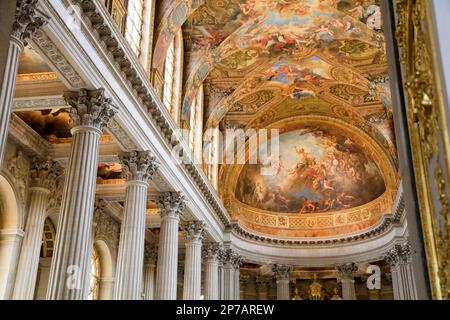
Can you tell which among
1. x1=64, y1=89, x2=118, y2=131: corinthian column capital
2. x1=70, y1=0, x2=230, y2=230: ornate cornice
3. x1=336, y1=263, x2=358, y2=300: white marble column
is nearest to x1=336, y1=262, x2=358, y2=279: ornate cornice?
x1=336, y1=263, x2=358, y2=300: white marble column

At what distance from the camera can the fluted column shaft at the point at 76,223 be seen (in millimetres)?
8805

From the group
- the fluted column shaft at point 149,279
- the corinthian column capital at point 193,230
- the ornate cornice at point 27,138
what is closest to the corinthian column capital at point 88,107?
the ornate cornice at point 27,138

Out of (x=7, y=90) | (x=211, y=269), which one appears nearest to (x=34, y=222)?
(x=7, y=90)

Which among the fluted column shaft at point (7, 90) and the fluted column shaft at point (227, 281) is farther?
the fluted column shaft at point (227, 281)

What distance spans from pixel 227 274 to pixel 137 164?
34.4ft

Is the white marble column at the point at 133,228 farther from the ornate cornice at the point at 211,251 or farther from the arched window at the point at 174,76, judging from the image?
the ornate cornice at the point at 211,251

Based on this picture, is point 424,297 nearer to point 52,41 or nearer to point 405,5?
point 405,5

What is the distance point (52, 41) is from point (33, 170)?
5.57 m

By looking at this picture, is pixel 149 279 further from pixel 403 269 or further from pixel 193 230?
pixel 403 269

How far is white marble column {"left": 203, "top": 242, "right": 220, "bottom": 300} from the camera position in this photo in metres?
19.9

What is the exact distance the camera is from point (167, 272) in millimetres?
14648

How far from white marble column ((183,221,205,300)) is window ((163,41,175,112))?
4.59 m

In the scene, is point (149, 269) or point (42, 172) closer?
point (42, 172)

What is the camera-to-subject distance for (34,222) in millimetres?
13219
